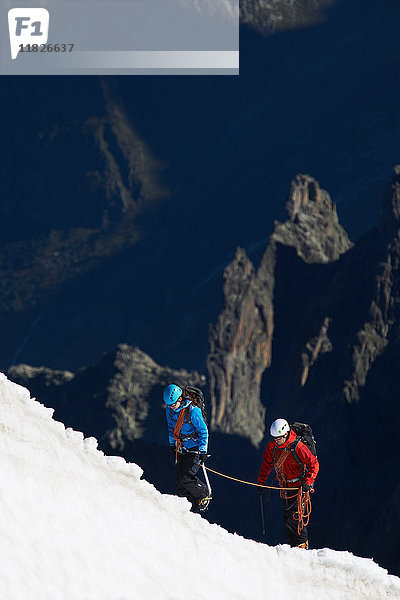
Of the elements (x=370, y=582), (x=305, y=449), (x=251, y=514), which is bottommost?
(x=251, y=514)

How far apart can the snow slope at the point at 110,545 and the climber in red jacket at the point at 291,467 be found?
221 centimetres

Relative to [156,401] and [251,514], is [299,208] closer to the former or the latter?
[156,401]

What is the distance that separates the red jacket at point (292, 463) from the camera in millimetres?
21500

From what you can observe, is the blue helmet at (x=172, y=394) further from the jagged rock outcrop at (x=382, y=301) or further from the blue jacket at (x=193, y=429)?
the jagged rock outcrop at (x=382, y=301)

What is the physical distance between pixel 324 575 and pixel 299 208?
11079 centimetres

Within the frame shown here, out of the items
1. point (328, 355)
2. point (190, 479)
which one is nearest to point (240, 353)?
point (328, 355)

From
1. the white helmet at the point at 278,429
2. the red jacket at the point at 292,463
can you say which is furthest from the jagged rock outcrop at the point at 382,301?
the white helmet at the point at 278,429

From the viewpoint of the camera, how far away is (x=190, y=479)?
22.3m

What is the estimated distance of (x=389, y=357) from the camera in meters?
80.7

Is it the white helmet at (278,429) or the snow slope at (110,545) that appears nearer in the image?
the snow slope at (110,545)

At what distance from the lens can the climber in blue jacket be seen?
2133 cm

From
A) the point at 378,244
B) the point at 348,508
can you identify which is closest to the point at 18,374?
the point at 378,244

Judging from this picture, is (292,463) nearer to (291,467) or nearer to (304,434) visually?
(291,467)

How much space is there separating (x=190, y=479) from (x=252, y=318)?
88.9 meters
